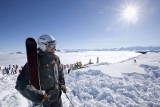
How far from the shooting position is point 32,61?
3334mm

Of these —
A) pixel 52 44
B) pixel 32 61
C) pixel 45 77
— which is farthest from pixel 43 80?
pixel 52 44

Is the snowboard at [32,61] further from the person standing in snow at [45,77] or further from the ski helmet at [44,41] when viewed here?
the ski helmet at [44,41]

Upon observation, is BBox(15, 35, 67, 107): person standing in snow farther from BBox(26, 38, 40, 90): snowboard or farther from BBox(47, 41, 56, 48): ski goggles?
BBox(26, 38, 40, 90): snowboard

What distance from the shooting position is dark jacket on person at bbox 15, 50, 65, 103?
10.7 ft

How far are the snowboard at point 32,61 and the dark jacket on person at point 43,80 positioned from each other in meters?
0.10

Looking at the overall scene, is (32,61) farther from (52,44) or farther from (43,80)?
(52,44)

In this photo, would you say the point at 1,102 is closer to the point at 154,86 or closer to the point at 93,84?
the point at 93,84

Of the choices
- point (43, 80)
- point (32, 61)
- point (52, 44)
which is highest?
point (52, 44)

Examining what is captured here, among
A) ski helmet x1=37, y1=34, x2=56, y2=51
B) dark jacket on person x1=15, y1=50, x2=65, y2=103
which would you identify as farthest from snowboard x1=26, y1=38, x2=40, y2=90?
ski helmet x1=37, y1=34, x2=56, y2=51

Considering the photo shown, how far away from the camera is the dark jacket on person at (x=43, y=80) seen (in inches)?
128

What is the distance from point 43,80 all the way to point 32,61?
526mm

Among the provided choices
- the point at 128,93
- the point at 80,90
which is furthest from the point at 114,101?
the point at 80,90

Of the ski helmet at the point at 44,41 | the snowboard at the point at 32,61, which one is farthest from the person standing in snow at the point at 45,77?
the snowboard at the point at 32,61

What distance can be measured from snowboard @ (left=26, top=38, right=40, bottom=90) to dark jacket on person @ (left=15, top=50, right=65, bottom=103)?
102mm
